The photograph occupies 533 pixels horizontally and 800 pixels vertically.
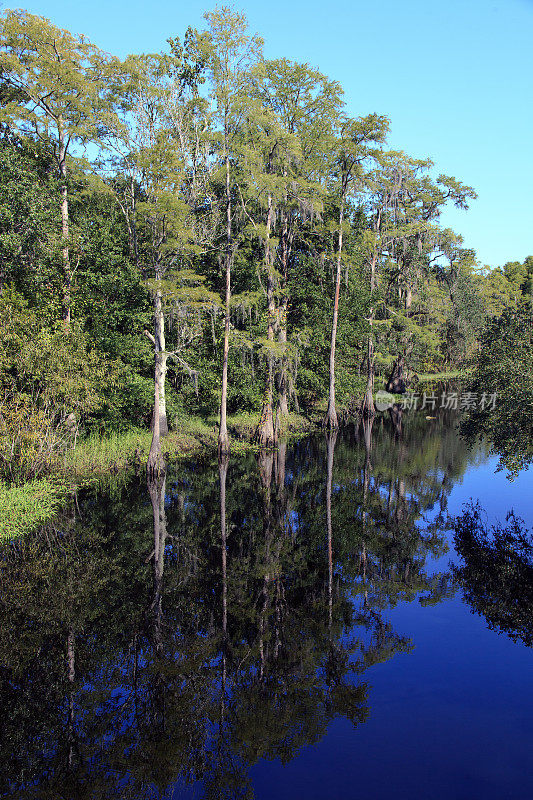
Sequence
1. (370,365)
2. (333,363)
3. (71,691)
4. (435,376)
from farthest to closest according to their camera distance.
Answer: (435,376), (370,365), (333,363), (71,691)

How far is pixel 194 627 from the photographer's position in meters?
12.6

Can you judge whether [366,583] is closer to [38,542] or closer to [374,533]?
[374,533]

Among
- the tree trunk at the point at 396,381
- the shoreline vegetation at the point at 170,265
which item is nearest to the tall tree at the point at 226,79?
the shoreline vegetation at the point at 170,265

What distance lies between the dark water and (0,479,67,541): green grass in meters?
0.72

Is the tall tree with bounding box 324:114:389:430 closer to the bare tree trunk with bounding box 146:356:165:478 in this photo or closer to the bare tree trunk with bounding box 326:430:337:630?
the bare tree trunk with bounding box 326:430:337:630

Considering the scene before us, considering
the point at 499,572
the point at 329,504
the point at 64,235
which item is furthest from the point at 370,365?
the point at 499,572

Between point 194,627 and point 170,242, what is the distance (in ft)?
59.8

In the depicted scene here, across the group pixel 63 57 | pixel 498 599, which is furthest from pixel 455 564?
pixel 63 57

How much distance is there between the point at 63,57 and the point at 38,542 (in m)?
22.7

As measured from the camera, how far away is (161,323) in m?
28.0

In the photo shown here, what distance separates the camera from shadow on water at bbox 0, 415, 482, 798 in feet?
29.6

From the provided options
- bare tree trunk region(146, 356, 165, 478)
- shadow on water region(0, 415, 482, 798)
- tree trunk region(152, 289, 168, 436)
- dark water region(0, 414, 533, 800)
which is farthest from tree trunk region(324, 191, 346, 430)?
dark water region(0, 414, 533, 800)

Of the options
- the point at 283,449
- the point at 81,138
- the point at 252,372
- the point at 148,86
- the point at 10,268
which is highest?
the point at 148,86

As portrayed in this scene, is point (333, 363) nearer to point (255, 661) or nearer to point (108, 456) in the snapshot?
point (108, 456)
